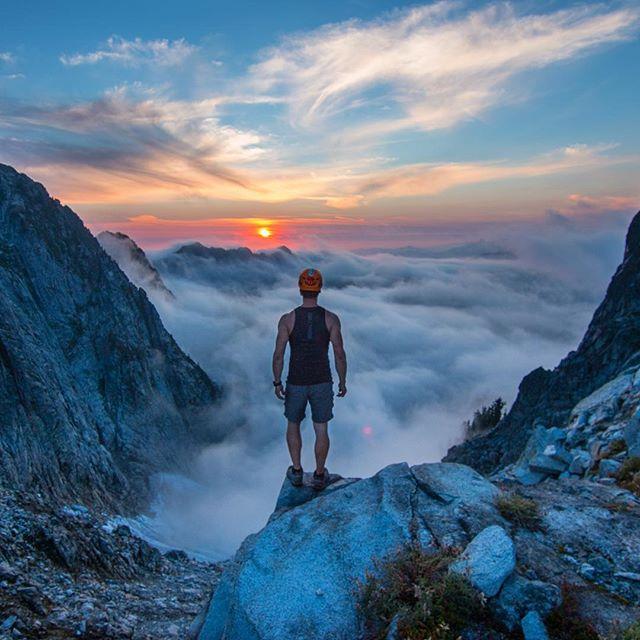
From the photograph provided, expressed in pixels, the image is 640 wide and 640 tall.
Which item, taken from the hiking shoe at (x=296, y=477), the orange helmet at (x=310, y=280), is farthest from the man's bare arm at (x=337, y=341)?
the hiking shoe at (x=296, y=477)

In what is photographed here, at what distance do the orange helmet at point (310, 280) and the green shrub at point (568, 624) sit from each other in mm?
6252

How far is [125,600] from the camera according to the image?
16.0 metres

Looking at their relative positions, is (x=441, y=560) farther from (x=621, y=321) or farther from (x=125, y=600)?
(x=621, y=321)

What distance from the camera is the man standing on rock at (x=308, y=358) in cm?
958

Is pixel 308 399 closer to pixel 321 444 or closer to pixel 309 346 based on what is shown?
pixel 321 444

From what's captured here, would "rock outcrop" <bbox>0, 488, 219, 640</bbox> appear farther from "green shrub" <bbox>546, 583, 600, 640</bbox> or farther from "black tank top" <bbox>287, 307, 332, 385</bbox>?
"green shrub" <bbox>546, 583, 600, 640</bbox>

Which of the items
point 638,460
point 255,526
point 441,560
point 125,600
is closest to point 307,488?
point 441,560

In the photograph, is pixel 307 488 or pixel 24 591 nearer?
pixel 307 488

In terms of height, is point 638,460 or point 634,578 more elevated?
point 638,460

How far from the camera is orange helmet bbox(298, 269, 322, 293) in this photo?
9391 millimetres

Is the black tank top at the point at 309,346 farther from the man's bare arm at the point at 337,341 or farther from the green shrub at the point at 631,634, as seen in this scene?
the green shrub at the point at 631,634

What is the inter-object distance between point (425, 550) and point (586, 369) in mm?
57962

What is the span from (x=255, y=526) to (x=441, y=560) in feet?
361

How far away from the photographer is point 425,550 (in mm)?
7402
